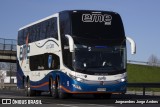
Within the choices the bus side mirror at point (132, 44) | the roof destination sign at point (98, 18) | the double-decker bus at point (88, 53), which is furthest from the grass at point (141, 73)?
the bus side mirror at point (132, 44)

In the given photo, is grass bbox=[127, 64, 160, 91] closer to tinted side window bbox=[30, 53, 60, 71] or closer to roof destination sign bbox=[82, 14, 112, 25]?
tinted side window bbox=[30, 53, 60, 71]

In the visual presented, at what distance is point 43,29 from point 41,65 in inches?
85.5

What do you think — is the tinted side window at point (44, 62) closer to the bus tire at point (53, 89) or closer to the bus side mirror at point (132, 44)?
the bus tire at point (53, 89)

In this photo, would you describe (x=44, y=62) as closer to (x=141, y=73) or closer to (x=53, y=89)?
(x=53, y=89)

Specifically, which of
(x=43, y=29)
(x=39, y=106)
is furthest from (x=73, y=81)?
(x=43, y=29)

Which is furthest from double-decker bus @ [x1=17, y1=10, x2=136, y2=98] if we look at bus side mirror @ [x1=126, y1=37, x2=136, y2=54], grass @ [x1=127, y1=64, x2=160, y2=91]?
grass @ [x1=127, y1=64, x2=160, y2=91]

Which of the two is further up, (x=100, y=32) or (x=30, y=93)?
(x=100, y=32)

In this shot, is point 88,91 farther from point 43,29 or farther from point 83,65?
point 43,29

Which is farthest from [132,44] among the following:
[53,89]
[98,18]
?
[53,89]

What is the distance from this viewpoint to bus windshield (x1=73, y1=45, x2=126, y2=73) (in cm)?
2367

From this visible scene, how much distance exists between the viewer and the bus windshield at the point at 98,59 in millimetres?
23672

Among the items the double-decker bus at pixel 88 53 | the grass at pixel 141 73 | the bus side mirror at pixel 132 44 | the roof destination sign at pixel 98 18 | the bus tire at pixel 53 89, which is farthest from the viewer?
the grass at pixel 141 73

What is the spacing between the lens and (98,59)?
2375 centimetres

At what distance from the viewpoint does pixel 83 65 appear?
2367 cm
